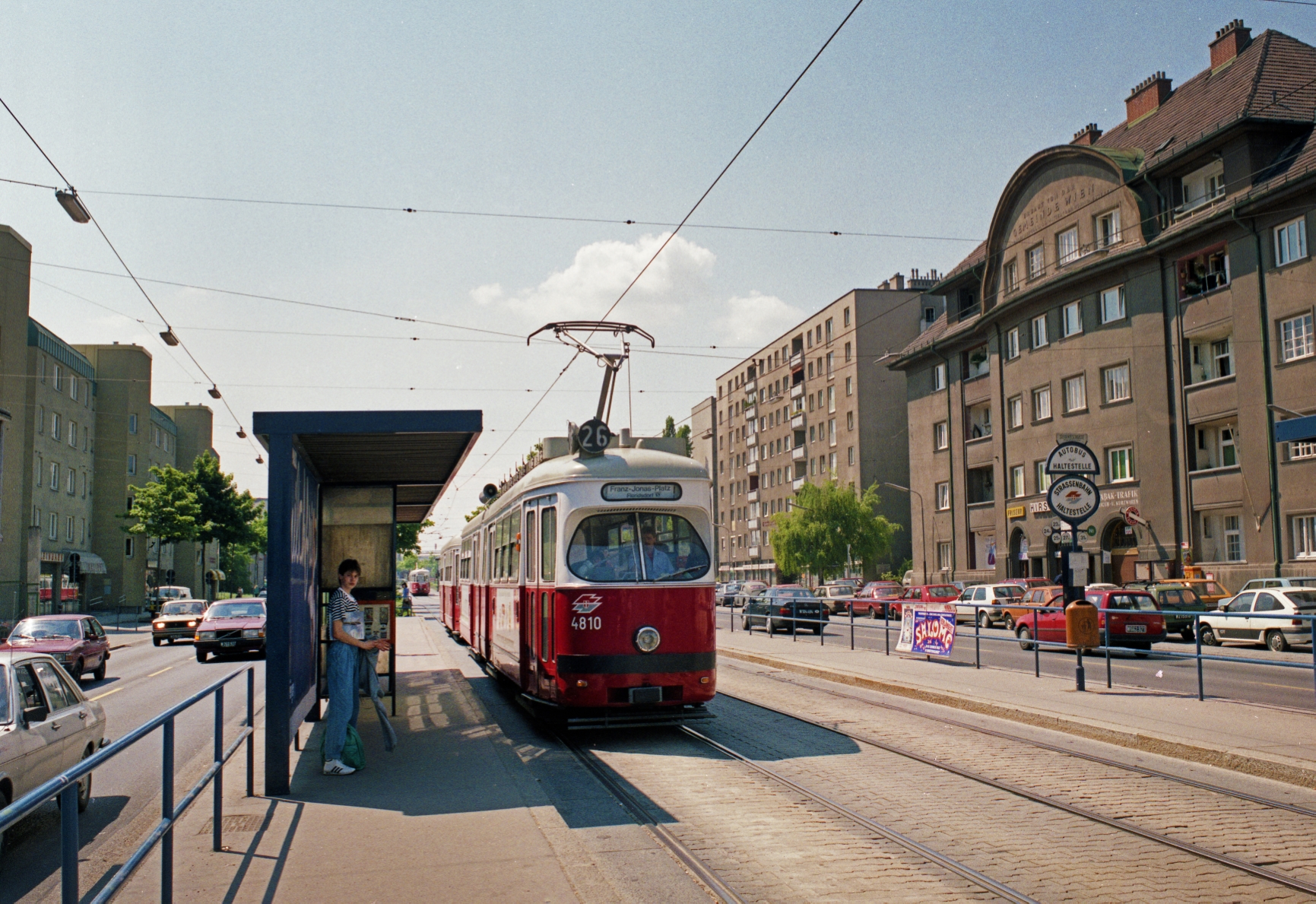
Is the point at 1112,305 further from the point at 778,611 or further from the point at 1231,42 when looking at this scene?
the point at 778,611

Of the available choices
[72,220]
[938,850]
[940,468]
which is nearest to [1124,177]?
[940,468]

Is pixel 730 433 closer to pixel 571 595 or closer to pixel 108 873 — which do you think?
pixel 571 595

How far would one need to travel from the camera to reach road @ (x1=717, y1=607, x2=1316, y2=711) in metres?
15.1

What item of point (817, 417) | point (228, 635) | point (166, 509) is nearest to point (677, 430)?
point (817, 417)

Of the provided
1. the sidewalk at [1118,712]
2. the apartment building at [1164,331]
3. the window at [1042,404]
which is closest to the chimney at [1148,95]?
the apartment building at [1164,331]

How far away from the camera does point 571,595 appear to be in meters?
11.3

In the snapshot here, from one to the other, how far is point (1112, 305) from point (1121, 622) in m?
22.7

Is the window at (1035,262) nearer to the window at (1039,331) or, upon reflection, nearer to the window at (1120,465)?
the window at (1039,331)

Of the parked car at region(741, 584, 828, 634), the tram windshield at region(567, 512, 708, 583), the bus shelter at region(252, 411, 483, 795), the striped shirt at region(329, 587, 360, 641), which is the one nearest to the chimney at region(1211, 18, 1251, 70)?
the parked car at region(741, 584, 828, 634)

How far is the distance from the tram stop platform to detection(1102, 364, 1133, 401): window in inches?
1394

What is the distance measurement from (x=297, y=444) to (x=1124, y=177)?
37.7 meters

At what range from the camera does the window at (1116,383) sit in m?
41.1

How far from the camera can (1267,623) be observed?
25.1m

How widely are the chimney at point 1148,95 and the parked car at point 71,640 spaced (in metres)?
43.1
